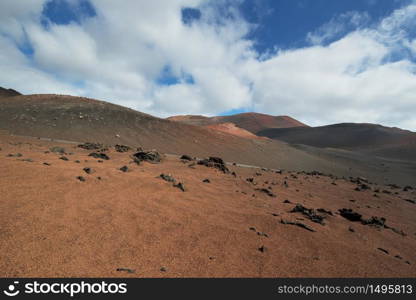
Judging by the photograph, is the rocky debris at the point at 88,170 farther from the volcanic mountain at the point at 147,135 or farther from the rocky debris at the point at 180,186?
the volcanic mountain at the point at 147,135

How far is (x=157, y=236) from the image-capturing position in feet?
13.0

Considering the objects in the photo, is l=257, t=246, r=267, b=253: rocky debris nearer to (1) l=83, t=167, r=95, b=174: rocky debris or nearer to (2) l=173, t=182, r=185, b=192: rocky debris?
(2) l=173, t=182, r=185, b=192: rocky debris

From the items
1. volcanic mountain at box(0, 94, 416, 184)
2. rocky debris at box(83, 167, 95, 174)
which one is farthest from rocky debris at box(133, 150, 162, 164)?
volcanic mountain at box(0, 94, 416, 184)

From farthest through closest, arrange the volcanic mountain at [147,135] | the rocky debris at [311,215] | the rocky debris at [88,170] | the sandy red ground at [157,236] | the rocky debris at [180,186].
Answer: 1. the volcanic mountain at [147,135]
2. the rocky debris at [180,186]
3. the rocky debris at [88,170]
4. the rocky debris at [311,215]
5. the sandy red ground at [157,236]

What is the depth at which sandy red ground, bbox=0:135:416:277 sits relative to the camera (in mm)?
3080

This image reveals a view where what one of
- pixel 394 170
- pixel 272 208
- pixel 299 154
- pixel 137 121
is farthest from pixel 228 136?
pixel 272 208

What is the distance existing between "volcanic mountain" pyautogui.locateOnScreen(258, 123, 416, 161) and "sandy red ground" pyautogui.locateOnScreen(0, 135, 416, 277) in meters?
67.2

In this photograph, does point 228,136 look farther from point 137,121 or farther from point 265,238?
point 265,238

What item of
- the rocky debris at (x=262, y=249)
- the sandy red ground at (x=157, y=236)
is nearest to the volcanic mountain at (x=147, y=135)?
the sandy red ground at (x=157, y=236)

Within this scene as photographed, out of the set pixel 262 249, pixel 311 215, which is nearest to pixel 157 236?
pixel 262 249

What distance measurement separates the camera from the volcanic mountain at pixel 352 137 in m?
66.0

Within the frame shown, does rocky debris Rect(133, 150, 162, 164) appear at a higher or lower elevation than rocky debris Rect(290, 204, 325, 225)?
higher

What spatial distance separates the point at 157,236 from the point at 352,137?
96012 millimetres

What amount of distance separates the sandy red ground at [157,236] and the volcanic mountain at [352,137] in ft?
221
